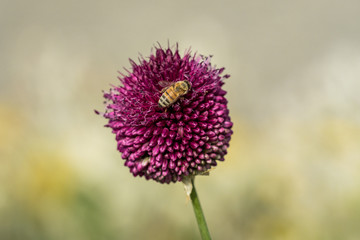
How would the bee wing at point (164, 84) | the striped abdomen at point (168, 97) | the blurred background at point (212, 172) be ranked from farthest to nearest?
1. the blurred background at point (212, 172)
2. the bee wing at point (164, 84)
3. the striped abdomen at point (168, 97)

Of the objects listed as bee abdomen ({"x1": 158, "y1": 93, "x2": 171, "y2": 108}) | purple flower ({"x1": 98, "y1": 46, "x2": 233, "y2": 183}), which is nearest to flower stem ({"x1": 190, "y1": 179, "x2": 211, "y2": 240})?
purple flower ({"x1": 98, "y1": 46, "x2": 233, "y2": 183})

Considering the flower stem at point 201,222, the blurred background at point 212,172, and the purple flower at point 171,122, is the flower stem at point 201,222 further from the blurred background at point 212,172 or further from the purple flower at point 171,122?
the blurred background at point 212,172

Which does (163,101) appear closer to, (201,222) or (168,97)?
(168,97)

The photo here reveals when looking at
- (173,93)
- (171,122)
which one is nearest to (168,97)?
(173,93)

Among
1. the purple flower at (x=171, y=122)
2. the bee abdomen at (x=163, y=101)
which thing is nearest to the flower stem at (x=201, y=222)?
the purple flower at (x=171, y=122)
